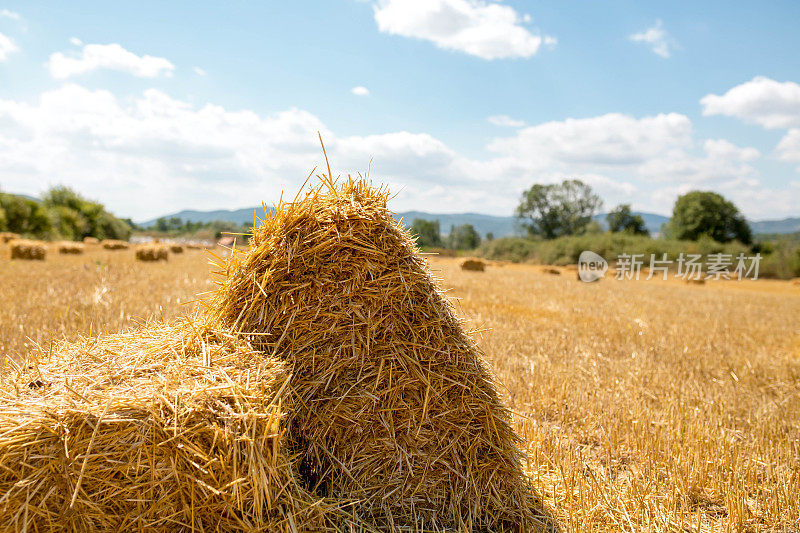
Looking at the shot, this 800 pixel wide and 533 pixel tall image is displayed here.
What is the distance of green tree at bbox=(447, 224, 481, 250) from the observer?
72338 mm

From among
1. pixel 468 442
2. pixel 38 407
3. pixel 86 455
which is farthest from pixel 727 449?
pixel 38 407

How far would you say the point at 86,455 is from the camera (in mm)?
1784

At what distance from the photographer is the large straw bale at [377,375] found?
2340 mm

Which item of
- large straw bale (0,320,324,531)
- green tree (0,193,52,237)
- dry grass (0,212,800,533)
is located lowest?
dry grass (0,212,800,533)

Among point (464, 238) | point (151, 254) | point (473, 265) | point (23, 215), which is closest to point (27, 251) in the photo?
point (151, 254)

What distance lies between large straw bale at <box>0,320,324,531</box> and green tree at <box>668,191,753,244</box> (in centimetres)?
5076

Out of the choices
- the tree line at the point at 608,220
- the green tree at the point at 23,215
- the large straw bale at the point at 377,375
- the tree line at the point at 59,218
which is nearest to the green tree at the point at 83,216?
the tree line at the point at 59,218

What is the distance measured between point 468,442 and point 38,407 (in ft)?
6.44

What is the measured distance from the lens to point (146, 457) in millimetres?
1872

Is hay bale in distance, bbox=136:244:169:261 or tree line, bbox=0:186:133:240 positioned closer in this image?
hay bale in distance, bbox=136:244:169:261

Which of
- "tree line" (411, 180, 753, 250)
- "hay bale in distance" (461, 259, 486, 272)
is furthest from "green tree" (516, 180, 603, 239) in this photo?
"hay bale in distance" (461, 259, 486, 272)

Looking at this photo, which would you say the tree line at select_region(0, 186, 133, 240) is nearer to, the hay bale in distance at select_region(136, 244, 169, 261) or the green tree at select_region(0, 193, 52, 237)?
the green tree at select_region(0, 193, 52, 237)

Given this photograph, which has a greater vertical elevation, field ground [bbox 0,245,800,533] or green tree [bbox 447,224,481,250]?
green tree [bbox 447,224,481,250]

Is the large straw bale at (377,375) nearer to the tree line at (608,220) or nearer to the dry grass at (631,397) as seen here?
the dry grass at (631,397)
